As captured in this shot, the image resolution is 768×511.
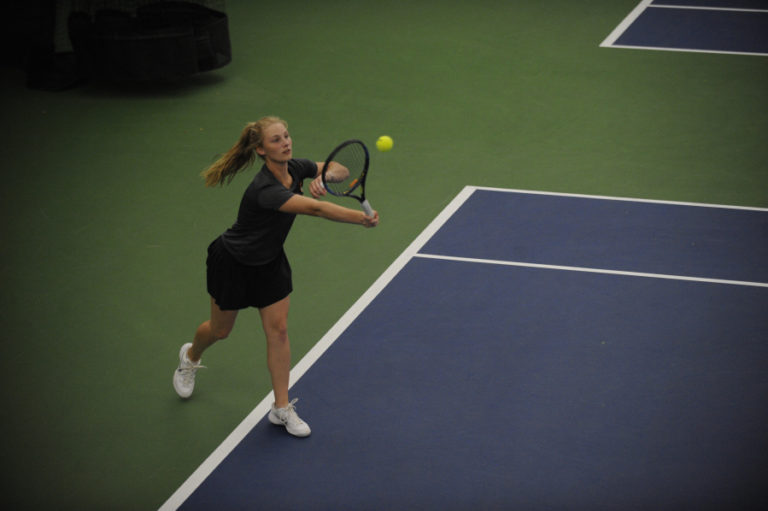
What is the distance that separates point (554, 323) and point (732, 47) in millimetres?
6964

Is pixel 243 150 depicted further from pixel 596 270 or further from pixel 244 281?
pixel 596 270

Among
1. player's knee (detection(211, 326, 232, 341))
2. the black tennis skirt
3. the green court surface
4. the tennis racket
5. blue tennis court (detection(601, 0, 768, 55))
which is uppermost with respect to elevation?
the tennis racket

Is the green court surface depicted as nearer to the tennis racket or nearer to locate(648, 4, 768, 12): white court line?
locate(648, 4, 768, 12): white court line

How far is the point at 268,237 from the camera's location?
4859 mm

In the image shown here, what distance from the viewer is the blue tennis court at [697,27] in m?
11.9

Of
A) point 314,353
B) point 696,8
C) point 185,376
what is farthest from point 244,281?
point 696,8

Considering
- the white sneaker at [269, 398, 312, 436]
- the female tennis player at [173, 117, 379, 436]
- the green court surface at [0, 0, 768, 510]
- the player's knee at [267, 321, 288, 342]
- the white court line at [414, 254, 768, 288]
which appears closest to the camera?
the female tennis player at [173, 117, 379, 436]

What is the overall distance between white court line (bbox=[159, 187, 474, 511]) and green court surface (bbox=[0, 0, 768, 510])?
0.06 m

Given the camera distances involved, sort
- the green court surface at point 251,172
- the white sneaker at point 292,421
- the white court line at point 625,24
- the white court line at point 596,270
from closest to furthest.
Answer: the white sneaker at point 292,421, the green court surface at point 251,172, the white court line at point 596,270, the white court line at point 625,24

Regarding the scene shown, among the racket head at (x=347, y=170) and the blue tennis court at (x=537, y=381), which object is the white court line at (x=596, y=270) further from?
the racket head at (x=347, y=170)

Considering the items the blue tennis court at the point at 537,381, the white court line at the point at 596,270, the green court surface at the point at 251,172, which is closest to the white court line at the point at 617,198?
the green court surface at the point at 251,172

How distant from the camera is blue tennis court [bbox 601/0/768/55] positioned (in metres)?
11.9

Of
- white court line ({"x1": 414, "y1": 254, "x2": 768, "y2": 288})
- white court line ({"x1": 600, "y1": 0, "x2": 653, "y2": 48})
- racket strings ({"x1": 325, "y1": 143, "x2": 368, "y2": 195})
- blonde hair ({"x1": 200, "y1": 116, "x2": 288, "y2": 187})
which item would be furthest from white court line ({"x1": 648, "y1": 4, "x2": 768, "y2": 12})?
blonde hair ({"x1": 200, "y1": 116, "x2": 288, "y2": 187})

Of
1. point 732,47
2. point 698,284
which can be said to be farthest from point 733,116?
point 698,284
